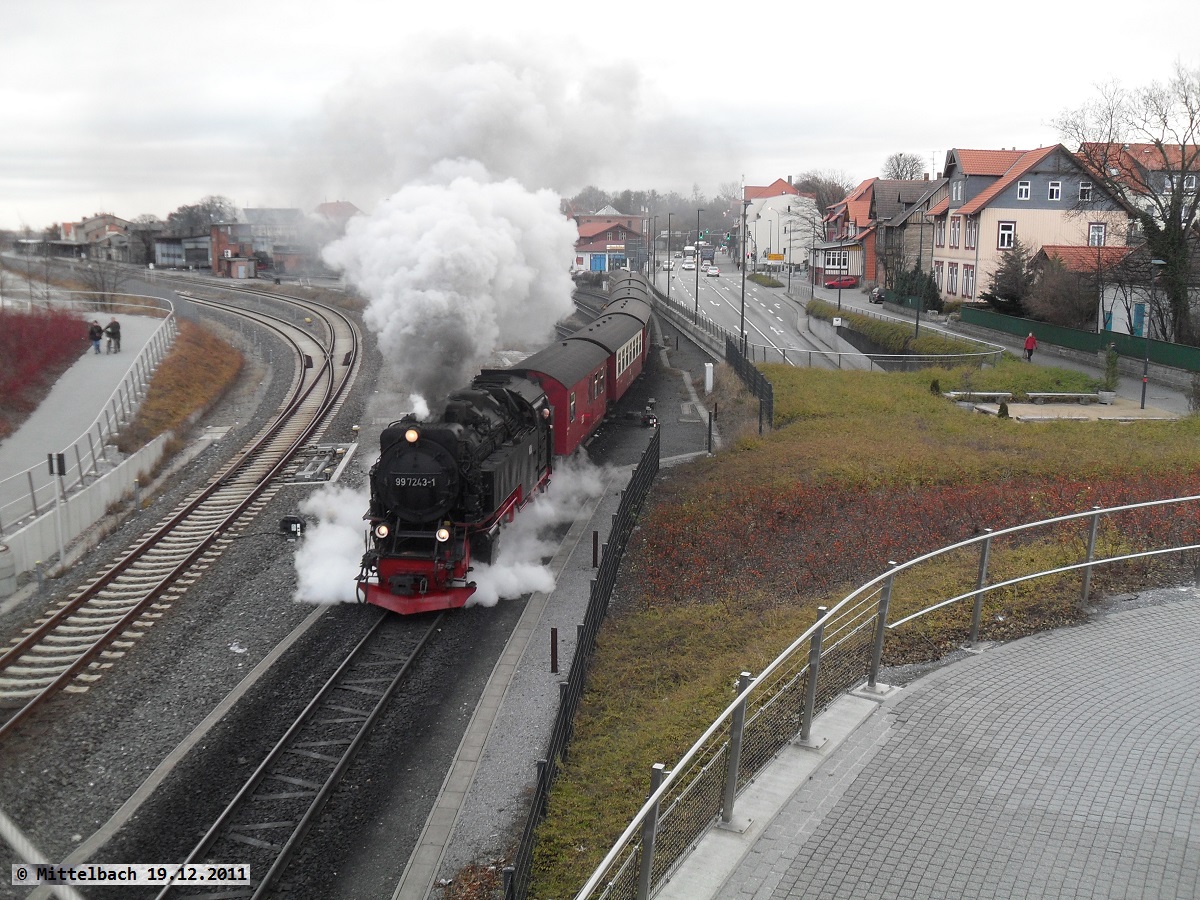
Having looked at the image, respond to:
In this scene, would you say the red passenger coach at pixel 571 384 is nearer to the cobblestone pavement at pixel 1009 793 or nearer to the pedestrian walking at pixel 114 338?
the cobblestone pavement at pixel 1009 793

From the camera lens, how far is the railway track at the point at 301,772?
8531 millimetres

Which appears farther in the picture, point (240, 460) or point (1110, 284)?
point (1110, 284)

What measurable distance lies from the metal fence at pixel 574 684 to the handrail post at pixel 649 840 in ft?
6.41

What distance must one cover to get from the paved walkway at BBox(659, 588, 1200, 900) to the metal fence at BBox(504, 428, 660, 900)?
220 centimetres

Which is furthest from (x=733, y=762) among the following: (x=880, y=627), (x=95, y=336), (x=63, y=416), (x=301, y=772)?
(x=95, y=336)

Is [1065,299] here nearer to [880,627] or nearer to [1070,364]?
[1070,364]

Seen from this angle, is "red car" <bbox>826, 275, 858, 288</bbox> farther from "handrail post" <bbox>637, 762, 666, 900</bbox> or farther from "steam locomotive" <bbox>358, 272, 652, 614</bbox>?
"handrail post" <bbox>637, 762, 666, 900</bbox>

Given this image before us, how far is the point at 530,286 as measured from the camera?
26.3 metres

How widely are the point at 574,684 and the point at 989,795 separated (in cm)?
532

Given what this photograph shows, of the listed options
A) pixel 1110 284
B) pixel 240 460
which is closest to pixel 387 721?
pixel 240 460

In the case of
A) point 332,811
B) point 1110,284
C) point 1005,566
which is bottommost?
point 332,811

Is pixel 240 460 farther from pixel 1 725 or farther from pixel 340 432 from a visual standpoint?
pixel 1 725

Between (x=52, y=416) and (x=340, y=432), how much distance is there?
24.5 feet

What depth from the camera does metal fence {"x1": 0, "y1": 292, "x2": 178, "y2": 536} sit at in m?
17.9
